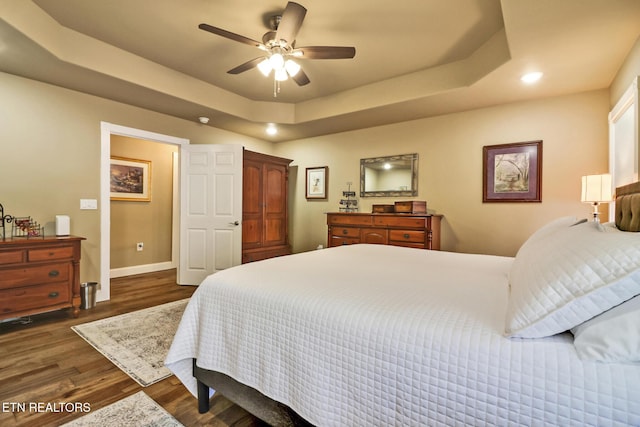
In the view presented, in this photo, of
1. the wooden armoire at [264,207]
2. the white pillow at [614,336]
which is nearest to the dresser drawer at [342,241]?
the wooden armoire at [264,207]

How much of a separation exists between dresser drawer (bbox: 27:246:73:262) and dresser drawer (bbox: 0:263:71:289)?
7cm

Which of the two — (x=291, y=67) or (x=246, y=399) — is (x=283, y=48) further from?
(x=246, y=399)

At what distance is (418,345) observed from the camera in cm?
89

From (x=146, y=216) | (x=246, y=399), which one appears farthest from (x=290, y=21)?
(x=146, y=216)

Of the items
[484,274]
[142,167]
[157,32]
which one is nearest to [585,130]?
[484,274]

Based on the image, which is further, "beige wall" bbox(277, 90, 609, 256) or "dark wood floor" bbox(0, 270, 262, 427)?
"beige wall" bbox(277, 90, 609, 256)

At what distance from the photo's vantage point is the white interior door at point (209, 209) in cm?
426

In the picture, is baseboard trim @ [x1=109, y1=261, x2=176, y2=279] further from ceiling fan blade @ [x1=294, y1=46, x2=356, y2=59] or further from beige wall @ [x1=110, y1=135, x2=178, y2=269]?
ceiling fan blade @ [x1=294, y1=46, x2=356, y2=59]

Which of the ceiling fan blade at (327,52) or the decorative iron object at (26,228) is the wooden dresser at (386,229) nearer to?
the ceiling fan blade at (327,52)

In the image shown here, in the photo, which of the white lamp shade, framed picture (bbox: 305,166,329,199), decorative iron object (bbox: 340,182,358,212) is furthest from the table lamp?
framed picture (bbox: 305,166,329,199)

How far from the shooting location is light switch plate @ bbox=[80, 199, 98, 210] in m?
3.42

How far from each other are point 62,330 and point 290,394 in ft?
9.01

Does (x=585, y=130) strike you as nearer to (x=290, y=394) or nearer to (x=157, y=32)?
(x=290, y=394)

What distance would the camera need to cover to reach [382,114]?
393cm
